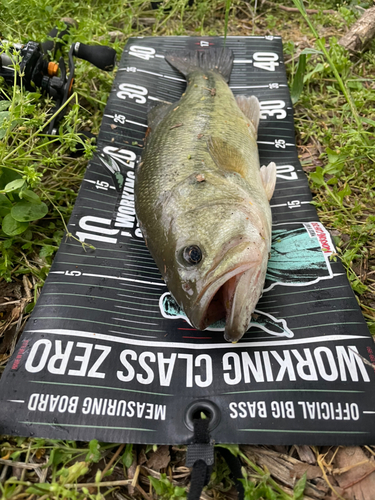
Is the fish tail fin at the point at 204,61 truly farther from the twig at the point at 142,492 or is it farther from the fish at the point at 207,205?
the twig at the point at 142,492

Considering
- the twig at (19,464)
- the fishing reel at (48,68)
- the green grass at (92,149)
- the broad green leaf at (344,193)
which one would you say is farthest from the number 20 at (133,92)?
the twig at (19,464)

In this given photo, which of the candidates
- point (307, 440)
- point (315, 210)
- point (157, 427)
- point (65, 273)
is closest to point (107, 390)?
point (157, 427)

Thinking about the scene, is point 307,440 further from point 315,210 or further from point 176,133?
point 176,133

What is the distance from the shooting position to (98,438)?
190 cm

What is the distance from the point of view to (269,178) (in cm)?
290

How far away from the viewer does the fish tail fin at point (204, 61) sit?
3.95 m

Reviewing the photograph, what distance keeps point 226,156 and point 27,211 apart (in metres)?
1.57

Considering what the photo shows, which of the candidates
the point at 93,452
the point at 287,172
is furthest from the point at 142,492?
the point at 287,172

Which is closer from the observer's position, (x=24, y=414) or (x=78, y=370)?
(x=24, y=414)

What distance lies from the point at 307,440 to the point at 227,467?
0.45 metres

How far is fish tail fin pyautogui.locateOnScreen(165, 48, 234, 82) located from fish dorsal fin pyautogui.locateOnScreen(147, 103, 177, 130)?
2.84ft

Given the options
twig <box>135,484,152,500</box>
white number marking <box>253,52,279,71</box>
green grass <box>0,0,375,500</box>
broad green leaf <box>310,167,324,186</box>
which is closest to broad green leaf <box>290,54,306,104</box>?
green grass <box>0,0,375,500</box>

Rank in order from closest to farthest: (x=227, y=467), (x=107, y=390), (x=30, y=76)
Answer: (x=227, y=467), (x=107, y=390), (x=30, y=76)

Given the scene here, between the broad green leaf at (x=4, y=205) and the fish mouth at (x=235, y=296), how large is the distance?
65.1 inches
